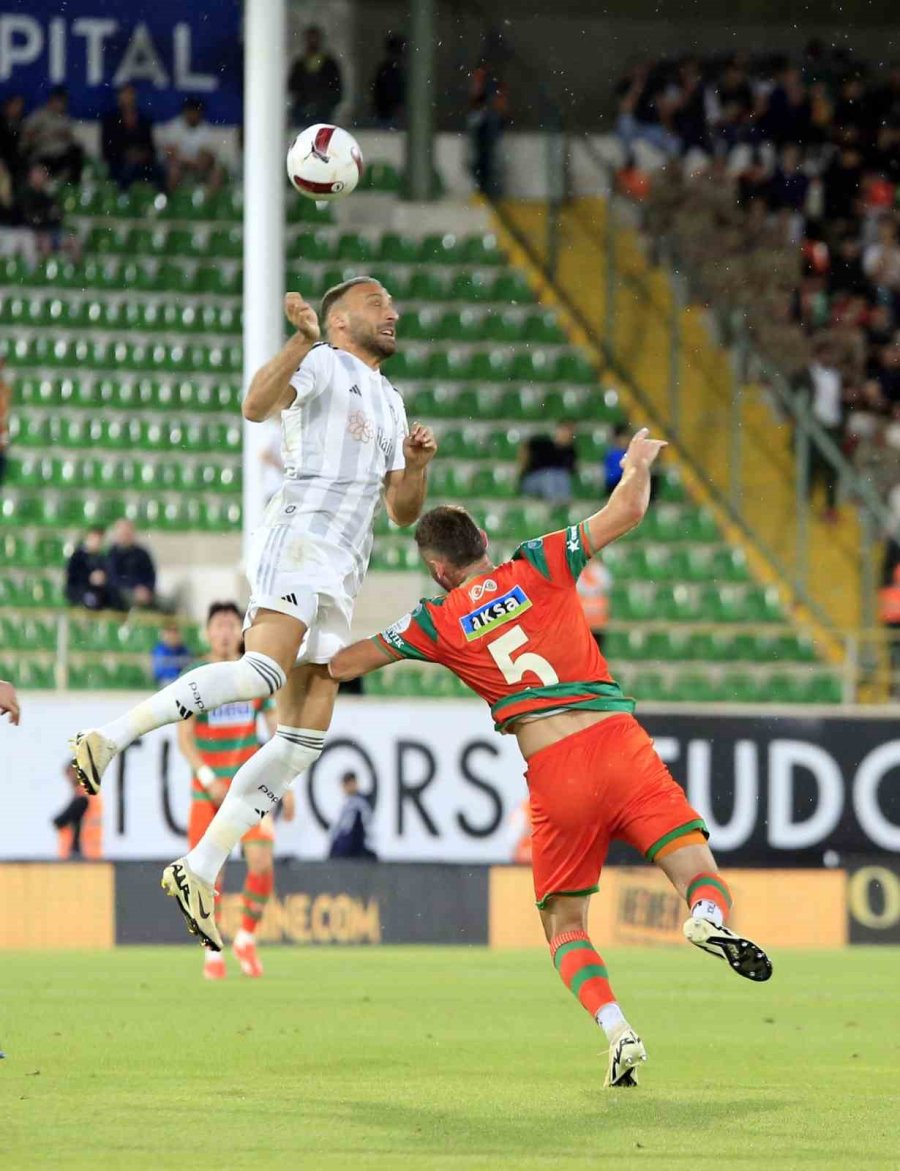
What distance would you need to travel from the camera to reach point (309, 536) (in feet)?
26.0

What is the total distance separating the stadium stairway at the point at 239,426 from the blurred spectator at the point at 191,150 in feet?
1.23

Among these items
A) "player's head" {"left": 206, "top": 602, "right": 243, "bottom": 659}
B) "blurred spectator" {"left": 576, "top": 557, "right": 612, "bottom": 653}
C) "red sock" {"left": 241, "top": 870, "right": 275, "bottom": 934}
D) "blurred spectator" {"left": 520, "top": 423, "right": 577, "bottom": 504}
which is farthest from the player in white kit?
"blurred spectator" {"left": 520, "top": 423, "right": 577, "bottom": 504}

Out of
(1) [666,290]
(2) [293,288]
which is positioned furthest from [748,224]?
(2) [293,288]

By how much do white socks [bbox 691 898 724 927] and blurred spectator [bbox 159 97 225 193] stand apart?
17.8 m

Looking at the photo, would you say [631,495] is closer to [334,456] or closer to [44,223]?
[334,456]

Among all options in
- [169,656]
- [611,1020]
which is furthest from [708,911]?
[169,656]

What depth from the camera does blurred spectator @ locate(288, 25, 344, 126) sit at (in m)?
24.3

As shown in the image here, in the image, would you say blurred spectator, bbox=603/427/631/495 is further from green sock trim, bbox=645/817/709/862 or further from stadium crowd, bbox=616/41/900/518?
green sock trim, bbox=645/817/709/862

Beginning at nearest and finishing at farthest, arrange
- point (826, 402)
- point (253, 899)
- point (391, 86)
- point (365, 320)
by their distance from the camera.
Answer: point (365, 320)
point (253, 899)
point (826, 402)
point (391, 86)

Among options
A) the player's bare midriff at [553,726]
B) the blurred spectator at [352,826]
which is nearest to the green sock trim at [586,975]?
the player's bare midriff at [553,726]

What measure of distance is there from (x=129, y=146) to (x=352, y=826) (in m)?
10.2

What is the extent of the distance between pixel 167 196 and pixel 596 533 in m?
17.1

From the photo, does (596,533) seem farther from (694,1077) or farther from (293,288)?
(293,288)

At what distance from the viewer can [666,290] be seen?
2286 centimetres
